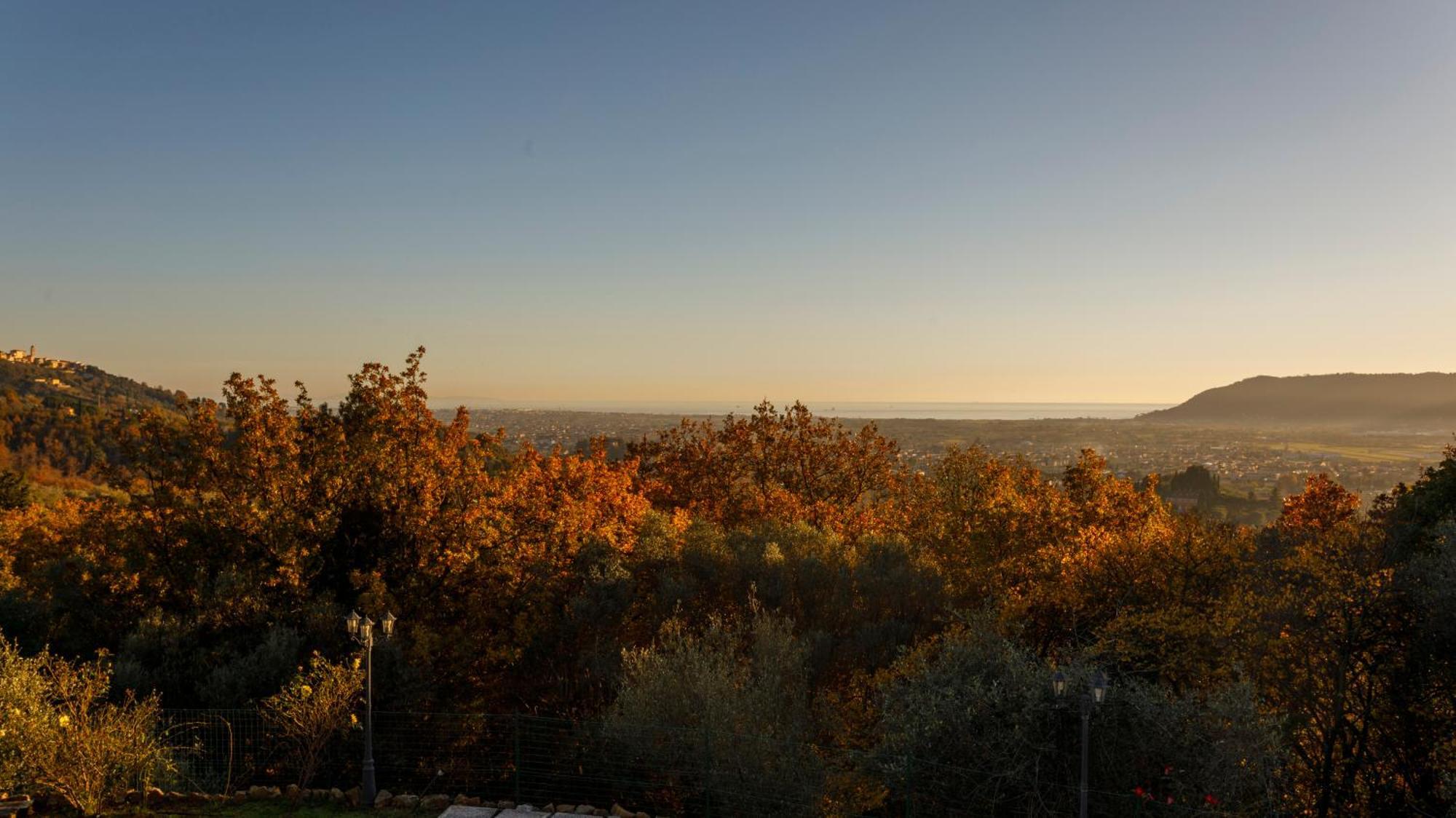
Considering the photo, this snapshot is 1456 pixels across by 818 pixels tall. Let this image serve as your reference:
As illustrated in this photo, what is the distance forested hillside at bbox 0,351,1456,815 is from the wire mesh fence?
0.19 m

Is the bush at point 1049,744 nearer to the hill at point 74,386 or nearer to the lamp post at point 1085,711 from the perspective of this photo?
the lamp post at point 1085,711

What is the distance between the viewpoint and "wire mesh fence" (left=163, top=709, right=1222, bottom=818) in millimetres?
14445

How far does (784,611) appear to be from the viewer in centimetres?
2248

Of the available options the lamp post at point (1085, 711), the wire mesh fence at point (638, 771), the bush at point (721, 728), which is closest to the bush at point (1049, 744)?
the wire mesh fence at point (638, 771)

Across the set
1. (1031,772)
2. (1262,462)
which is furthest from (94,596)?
(1262,462)

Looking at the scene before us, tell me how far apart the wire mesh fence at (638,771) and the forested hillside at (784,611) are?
186mm

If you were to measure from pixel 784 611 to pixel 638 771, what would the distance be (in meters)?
6.41

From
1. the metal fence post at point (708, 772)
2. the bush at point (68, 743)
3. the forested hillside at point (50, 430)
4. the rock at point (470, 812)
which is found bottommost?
the rock at point (470, 812)

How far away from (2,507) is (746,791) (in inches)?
1910

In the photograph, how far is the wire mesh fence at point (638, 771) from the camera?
1445cm

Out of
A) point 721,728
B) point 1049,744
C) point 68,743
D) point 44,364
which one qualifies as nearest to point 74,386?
point 44,364

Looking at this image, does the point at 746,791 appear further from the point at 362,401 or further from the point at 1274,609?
the point at 362,401

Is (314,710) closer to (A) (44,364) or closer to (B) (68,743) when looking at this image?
(B) (68,743)

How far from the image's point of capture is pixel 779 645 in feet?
61.1
